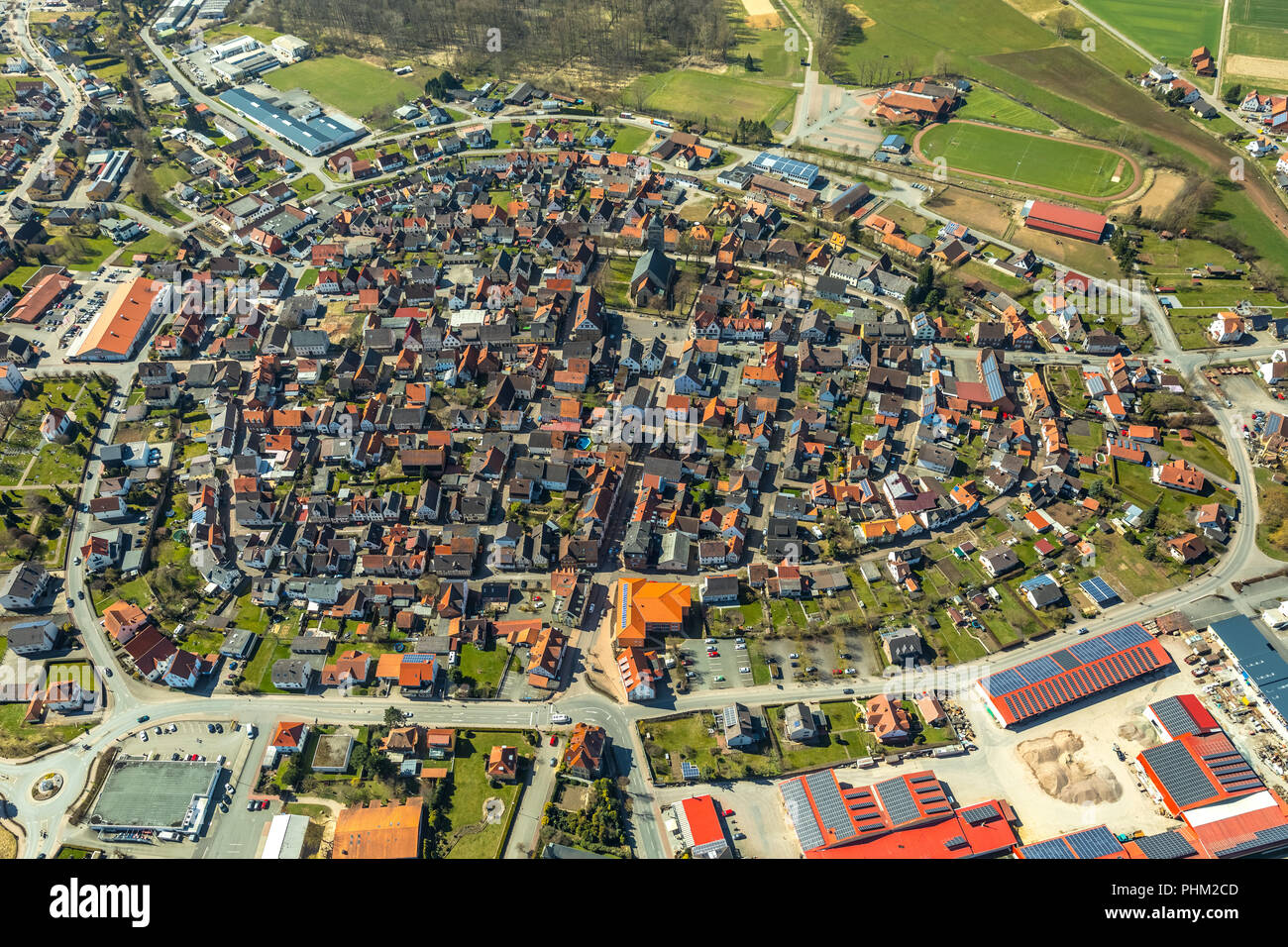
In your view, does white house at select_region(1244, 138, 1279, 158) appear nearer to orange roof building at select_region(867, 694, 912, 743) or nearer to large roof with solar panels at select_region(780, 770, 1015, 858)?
orange roof building at select_region(867, 694, 912, 743)

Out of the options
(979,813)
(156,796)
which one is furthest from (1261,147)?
(156,796)

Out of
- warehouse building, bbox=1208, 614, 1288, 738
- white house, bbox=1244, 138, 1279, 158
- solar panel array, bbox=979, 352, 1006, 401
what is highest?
white house, bbox=1244, 138, 1279, 158

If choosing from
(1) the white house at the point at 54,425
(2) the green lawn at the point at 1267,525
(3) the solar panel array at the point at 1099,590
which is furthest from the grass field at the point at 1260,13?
(1) the white house at the point at 54,425

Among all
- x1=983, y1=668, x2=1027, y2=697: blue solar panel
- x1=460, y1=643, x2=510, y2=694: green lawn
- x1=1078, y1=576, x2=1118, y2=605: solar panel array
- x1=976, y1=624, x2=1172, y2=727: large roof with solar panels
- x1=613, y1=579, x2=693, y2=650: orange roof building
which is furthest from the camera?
x1=1078, y1=576, x2=1118, y2=605: solar panel array

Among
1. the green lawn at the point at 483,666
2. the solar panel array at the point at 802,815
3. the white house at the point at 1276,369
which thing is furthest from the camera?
the white house at the point at 1276,369

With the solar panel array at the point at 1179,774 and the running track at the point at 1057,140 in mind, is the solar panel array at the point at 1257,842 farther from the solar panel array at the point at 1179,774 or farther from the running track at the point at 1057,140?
the running track at the point at 1057,140

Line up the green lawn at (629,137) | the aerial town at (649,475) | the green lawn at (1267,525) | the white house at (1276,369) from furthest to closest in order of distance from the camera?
the green lawn at (629,137)
the white house at (1276,369)
the green lawn at (1267,525)
the aerial town at (649,475)

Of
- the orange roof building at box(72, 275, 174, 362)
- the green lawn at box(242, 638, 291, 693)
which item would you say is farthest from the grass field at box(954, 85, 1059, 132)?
the green lawn at box(242, 638, 291, 693)
